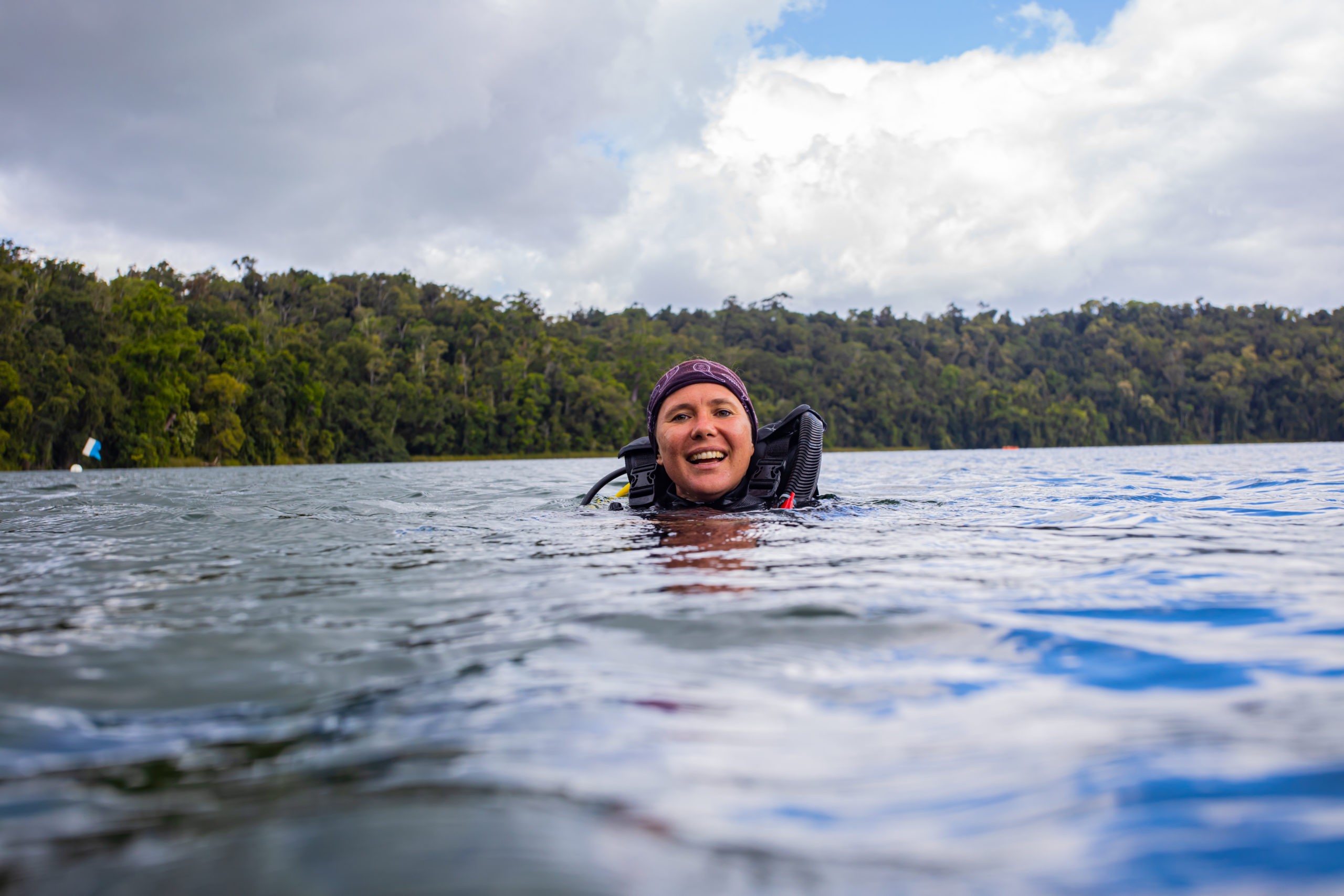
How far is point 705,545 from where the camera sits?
383 centimetres

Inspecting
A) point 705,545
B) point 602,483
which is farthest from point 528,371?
point 705,545

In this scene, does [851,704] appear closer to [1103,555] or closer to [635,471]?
[1103,555]

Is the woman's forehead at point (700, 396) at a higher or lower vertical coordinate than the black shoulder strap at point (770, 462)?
higher

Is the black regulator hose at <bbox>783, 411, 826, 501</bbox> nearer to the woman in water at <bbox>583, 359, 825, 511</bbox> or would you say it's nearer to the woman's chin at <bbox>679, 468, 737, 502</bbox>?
the woman in water at <bbox>583, 359, 825, 511</bbox>

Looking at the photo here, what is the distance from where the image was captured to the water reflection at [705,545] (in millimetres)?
2801

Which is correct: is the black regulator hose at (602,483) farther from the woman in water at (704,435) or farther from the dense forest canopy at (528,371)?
the dense forest canopy at (528,371)

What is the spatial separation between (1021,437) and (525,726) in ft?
345

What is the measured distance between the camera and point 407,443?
2655 inches

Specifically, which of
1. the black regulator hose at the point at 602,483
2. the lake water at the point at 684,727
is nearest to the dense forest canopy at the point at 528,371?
the black regulator hose at the point at 602,483

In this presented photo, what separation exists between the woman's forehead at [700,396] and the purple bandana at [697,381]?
0.04m

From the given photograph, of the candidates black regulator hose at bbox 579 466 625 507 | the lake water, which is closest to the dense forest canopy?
black regulator hose at bbox 579 466 625 507

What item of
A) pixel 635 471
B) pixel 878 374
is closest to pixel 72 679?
pixel 635 471

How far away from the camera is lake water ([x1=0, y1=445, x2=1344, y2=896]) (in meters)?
0.96

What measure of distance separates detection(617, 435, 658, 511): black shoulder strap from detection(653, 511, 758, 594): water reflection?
58cm
